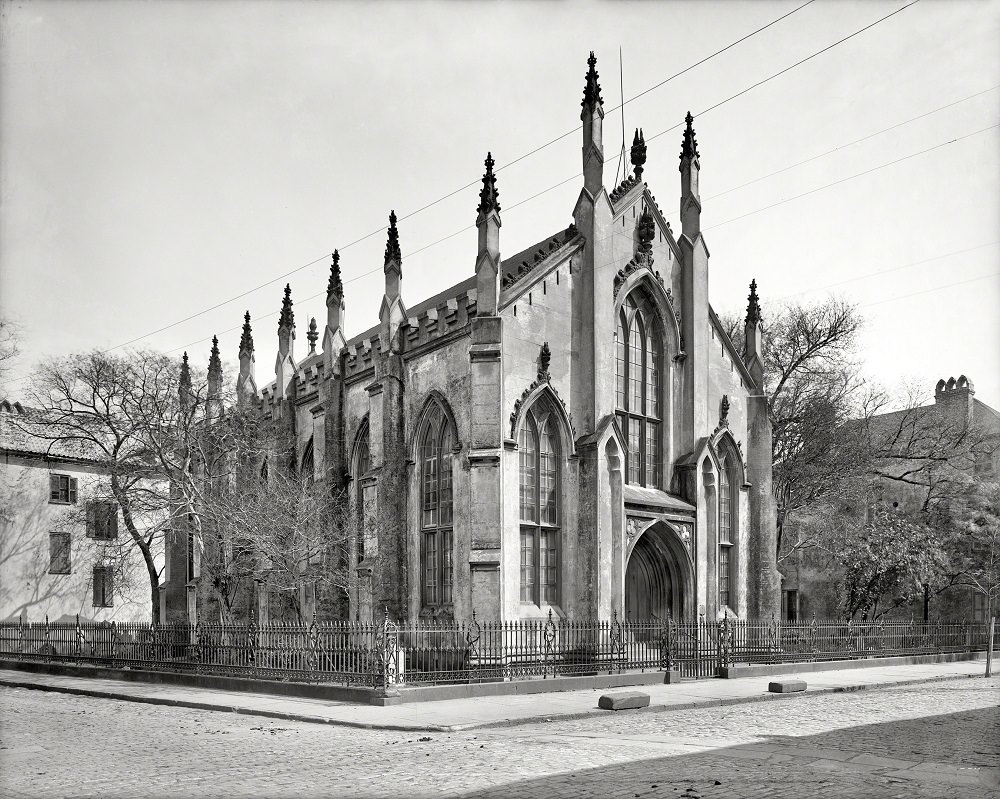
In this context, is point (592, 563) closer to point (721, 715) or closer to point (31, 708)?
point (721, 715)

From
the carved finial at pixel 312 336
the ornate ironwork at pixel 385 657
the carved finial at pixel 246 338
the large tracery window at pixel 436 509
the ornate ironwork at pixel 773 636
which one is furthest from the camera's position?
the carved finial at pixel 312 336

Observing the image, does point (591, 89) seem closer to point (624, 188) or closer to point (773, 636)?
point (624, 188)

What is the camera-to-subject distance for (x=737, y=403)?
33.0 metres

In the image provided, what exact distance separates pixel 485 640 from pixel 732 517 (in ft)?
38.9

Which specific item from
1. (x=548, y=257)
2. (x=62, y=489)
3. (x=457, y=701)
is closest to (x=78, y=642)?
(x=457, y=701)

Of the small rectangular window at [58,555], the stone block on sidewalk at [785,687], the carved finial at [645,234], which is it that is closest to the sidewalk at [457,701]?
the stone block on sidewalk at [785,687]

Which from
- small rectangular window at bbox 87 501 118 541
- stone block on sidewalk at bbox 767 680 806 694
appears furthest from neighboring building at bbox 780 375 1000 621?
small rectangular window at bbox 87 501 118 541

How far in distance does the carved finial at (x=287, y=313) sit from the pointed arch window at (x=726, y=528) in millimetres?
17597

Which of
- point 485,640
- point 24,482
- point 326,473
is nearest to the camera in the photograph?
point 485,640

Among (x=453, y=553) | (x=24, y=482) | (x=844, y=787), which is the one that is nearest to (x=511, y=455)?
(x=453, y=553)

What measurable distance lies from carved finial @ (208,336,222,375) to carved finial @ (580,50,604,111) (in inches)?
745

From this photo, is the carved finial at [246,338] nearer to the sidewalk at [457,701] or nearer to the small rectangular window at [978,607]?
the sidewalk at [457,701]

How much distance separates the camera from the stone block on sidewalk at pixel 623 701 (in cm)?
1788

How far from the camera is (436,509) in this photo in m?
28.1
